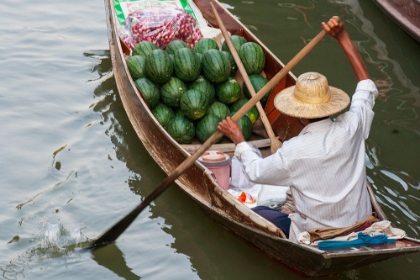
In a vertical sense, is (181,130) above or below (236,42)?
below

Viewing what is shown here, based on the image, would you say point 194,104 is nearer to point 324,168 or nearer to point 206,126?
point 206,126

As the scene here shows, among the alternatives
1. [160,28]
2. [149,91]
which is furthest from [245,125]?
[160,28]

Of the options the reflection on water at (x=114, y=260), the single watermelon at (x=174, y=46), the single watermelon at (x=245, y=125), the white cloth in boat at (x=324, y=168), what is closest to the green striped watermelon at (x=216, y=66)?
the single watermelon at (x=174, y=46)

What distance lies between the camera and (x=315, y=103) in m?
4.37

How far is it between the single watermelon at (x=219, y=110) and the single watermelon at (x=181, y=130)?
24 cm

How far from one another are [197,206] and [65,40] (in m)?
4.39

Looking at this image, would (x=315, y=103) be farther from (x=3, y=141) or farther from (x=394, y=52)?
(x=394, y=52)

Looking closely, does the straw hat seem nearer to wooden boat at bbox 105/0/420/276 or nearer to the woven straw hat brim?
the woven straw hat brim

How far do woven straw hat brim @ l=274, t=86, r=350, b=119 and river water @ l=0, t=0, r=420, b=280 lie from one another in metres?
1.44

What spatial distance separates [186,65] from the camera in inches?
252

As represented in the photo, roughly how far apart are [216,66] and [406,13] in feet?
12.7

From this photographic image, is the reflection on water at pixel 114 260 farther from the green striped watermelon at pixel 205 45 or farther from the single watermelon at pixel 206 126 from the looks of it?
the green striped watermelon at pixel 205 45

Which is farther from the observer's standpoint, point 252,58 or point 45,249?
point 252,58

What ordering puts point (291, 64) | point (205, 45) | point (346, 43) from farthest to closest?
1. point (205, 45)
2. point (346, 43)
3. point (291, 64)
